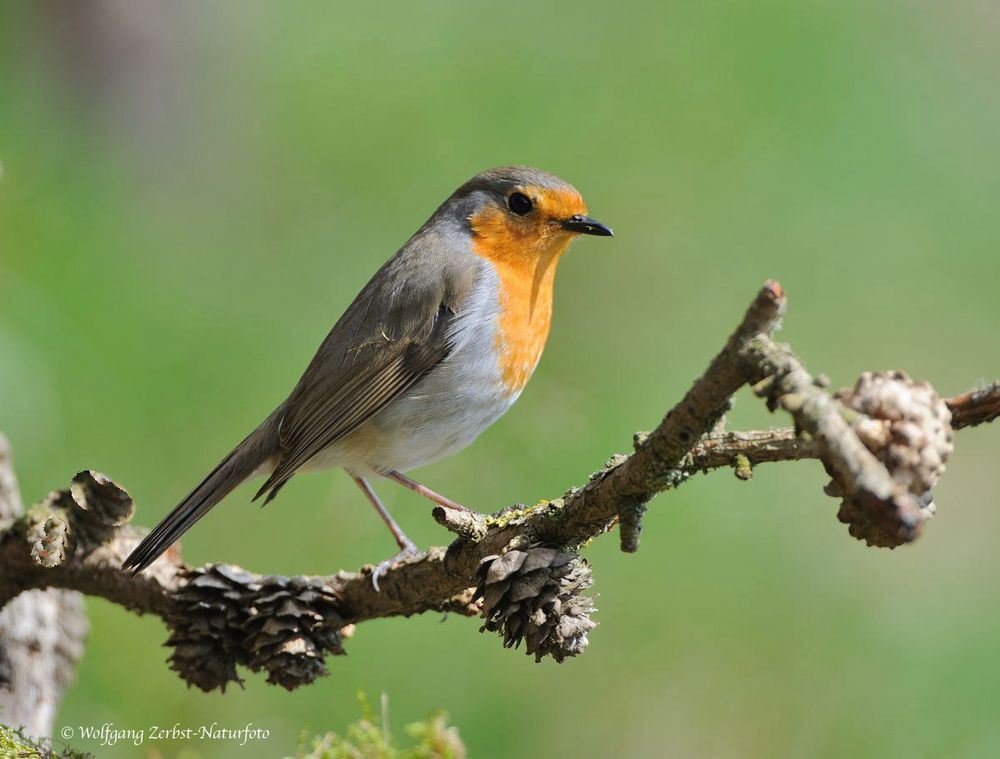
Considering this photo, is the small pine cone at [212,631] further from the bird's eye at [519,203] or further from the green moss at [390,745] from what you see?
the bird's eye at [519,203]

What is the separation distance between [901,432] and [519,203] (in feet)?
7.43

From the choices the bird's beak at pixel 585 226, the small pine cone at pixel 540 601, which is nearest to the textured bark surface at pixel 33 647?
the small pine cone at pixel 540 601

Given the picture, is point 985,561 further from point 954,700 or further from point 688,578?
point 688,578

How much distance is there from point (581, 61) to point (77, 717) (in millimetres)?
4431

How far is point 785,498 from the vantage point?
4.67 meters

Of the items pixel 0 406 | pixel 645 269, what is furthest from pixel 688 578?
pixel 0 406

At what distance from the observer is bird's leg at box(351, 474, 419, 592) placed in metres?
2.48

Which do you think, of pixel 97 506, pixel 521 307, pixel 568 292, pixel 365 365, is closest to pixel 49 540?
pixel 97 506

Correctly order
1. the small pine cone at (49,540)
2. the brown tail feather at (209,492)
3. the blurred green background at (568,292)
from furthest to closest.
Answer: the blurred green background at (568,292), the brown tail feather at (209,492), the small pine cone at (49,540)

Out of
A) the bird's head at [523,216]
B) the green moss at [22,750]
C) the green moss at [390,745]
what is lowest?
the green moss at [390,745]

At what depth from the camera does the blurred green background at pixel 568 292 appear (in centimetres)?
391

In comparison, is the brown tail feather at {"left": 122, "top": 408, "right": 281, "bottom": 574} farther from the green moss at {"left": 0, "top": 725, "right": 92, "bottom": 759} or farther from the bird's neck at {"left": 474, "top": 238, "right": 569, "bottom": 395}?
the bird's neck at {"left": 474, "top": 238, "right": 569, "bottom": 395}

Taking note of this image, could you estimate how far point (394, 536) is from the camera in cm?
353

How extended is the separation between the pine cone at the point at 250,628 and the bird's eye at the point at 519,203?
1.53m
